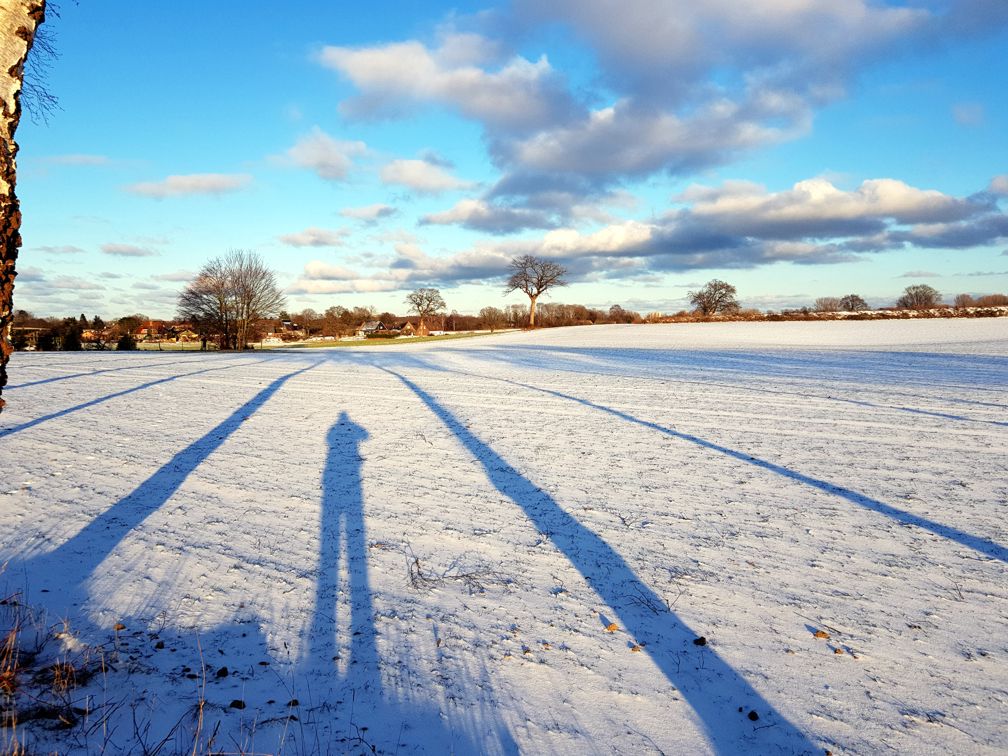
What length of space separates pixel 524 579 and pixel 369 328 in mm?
116004

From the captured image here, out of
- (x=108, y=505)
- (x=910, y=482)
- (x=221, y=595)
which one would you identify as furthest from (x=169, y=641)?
(x=910, y=482)

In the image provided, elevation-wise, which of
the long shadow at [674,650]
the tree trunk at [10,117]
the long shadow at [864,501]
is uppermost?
the tree trunk at [10,117]

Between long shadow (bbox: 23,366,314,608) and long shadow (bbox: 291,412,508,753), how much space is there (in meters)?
2.02

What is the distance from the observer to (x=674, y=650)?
151 inches


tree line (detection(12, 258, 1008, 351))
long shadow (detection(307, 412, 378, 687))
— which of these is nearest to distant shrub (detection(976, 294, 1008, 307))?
tree line (detection(12, 258, 1008, 351))

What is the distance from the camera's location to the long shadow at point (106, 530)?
4676 millimetres

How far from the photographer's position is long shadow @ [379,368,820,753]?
310 centimetres

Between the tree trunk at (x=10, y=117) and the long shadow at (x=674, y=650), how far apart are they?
4.55 m

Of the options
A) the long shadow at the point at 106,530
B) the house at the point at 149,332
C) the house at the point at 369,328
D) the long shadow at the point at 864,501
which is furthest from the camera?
the house at the point at 369,328

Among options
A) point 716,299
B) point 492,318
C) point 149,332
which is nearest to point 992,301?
point 716,299

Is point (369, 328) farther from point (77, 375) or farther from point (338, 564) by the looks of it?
point (338, 564)

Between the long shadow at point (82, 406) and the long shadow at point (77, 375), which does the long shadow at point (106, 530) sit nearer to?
the long shadow at point (82, 406)

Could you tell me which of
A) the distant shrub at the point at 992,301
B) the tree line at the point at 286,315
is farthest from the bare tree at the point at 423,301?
the distant shrub at the point at 992,301

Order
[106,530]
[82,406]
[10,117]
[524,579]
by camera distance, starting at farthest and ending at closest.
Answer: [82,406] < [106,530] < [524,579] < [10,117]
